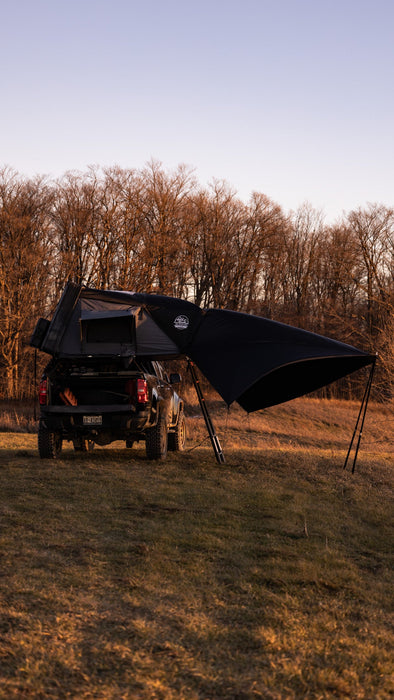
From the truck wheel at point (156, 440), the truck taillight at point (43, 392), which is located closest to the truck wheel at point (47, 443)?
the truck taillight at point (43, 392)

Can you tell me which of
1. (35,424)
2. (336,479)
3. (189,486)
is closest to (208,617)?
(189,486)

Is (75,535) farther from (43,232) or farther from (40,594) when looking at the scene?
(43,232)

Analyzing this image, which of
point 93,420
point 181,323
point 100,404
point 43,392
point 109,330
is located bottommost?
point 93,420

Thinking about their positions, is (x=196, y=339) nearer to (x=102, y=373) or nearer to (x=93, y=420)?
(x=102, y=373)

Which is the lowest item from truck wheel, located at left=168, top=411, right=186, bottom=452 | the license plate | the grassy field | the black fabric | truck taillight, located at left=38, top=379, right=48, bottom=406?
the grassy field

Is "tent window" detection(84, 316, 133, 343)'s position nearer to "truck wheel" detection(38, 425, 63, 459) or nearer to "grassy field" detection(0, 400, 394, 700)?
"truck wheel" detection(38, 425, 63, 459)

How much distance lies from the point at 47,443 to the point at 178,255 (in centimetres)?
3590

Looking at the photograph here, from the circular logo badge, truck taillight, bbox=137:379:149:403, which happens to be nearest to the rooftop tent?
the circular logo badge

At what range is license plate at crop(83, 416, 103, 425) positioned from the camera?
12234 millimetres

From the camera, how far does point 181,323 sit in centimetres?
1332

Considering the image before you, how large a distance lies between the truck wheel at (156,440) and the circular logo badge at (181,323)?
1.77 meters

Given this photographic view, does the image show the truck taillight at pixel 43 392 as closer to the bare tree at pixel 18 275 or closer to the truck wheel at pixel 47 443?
the truck wheel at pixel 47 443

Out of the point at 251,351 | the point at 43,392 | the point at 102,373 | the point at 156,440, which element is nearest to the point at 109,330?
the point at 102,373

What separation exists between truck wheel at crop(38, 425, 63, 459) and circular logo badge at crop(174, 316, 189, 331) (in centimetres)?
308
